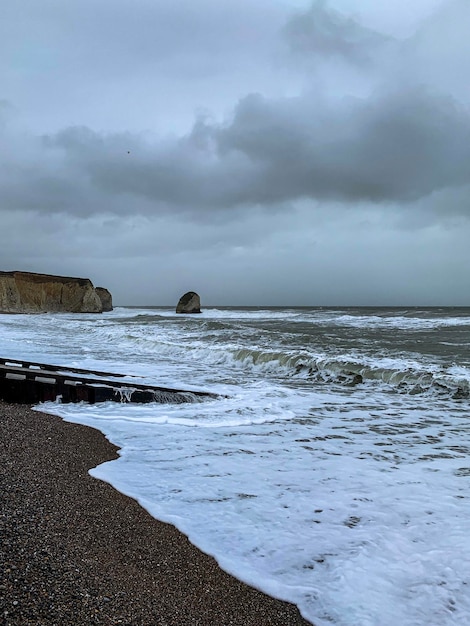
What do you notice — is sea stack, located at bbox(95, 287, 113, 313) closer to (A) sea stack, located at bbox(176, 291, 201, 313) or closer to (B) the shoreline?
(A) sea stack, located at bbox(176, 291, 201, 313)

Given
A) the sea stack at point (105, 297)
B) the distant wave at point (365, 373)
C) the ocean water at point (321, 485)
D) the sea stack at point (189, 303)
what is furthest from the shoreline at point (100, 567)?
the sea stack at point (105, 297)

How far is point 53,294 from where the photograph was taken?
6825 cm

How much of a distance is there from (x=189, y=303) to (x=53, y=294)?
2143 centimetres

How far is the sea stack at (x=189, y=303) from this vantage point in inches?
2579

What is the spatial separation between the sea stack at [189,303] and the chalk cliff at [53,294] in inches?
549

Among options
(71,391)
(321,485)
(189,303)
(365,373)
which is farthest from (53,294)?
(321,485)

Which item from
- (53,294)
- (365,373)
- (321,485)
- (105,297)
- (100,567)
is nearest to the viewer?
(100,567)

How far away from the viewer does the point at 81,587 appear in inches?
82.3

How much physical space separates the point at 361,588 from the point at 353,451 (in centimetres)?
260

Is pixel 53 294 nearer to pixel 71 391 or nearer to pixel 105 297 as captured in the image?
pixel 105 297

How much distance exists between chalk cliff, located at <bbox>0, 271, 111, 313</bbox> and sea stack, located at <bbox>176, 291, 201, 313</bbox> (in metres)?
13.9

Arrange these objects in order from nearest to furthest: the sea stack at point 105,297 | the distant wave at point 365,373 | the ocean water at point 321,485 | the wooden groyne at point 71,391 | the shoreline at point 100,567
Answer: the shoreline at point 100,567
the ocean water at point 321,485
the wooden groyne at point 71,391
the distant wave at point 365,373
the sea stack at point 105,297

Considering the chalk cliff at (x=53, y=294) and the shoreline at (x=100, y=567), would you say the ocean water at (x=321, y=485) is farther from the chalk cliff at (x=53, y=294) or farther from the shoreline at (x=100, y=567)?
the chalk cliff at (x=53, y=294)

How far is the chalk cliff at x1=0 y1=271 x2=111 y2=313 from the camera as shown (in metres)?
66.2
